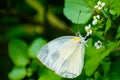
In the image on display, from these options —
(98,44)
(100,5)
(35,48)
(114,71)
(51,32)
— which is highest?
(100,5)

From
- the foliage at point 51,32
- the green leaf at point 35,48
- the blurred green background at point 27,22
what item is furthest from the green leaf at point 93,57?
the blurred green background at point 27,22

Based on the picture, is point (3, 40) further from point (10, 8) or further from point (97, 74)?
point (97, 74)

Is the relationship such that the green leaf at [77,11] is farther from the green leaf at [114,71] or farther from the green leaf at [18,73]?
the green leaf at [18,73]

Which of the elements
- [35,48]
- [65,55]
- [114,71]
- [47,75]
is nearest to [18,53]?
[35,48]

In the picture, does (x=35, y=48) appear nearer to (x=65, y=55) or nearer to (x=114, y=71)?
(x=65, y=55)

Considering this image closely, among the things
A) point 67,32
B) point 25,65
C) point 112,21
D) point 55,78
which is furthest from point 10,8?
point 112,21

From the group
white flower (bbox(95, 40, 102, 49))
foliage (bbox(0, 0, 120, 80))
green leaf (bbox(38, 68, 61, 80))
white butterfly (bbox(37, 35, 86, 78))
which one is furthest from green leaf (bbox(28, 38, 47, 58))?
white flower (bbox(95, 40, 102, 49))
